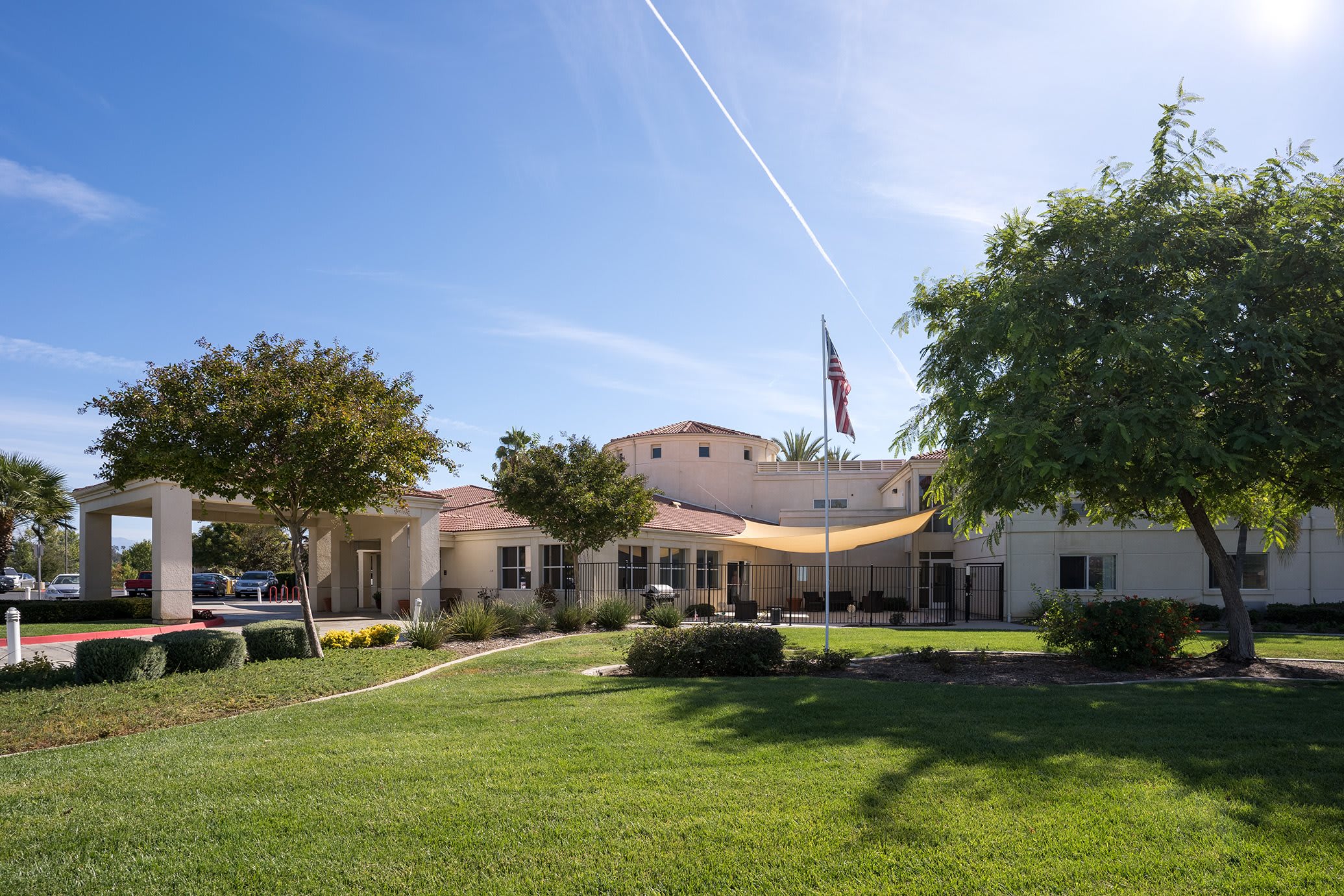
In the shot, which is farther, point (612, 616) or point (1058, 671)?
point (612, 616)

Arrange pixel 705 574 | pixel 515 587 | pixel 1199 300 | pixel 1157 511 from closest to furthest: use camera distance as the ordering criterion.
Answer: pixel 1199 300
pixel 1157 511
pixel 515 587
pixel 705 574

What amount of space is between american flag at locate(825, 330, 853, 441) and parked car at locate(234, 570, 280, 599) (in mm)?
40895

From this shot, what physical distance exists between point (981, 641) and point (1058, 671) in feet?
20.1

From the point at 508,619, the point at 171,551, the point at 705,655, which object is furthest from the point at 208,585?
the point at 705,655

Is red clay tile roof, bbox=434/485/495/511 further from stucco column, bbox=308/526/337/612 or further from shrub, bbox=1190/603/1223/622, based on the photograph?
shrub, bbox=1190/603/1223/622

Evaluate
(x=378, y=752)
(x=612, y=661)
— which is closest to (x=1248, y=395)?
(x=612, y=661)

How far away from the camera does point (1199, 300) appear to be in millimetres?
12562

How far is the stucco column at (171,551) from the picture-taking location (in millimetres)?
22281

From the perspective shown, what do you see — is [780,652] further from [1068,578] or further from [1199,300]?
[1068,578]

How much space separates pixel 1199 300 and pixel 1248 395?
5.91 feet

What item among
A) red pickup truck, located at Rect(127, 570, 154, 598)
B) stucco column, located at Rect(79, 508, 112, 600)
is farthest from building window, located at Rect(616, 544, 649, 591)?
red pickup truck, located at Rect(127, 570, 154, 598)

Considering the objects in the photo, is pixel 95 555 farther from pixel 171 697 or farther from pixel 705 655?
pixel 705 655

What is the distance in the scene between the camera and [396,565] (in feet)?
99.6

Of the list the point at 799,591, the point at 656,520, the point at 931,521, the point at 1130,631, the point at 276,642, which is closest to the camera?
the point at 1130,631
